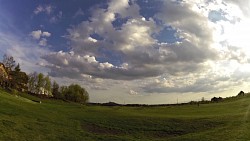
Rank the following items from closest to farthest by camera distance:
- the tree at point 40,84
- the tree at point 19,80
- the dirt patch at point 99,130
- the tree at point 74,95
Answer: the dirt patch at point 99,130 < the tree at point 19,80 < the tree at point 40,84 < the tree at point 74,95

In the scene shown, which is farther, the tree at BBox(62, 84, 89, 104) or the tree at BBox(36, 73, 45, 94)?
the tree at BBox(62, 84, 89, 104)

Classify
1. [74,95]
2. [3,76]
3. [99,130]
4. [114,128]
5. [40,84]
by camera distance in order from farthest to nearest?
[74,95], [40,84], [3,76], [114,128], [99,130]

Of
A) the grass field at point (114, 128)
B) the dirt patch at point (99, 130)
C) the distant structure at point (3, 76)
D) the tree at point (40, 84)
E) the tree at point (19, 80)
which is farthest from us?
the tree at point (40, 84)

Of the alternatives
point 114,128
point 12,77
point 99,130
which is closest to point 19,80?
point 12,77

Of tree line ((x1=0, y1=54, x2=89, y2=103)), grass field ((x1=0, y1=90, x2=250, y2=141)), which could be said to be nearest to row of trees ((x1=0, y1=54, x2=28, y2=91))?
tree line ((x1=0, y1=54, x2=89, y2=103))

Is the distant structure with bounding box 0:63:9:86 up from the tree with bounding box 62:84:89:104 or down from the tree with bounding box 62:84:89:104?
up

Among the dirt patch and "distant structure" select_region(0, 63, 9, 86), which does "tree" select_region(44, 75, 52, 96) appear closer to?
"distant structure" select_region(0, 63, 9, 86)

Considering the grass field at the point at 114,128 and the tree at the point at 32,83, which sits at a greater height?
the tree at the point at 32,83

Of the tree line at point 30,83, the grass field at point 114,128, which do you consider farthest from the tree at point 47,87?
the grass field at point 114,128

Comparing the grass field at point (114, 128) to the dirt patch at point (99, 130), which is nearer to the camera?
the grass field at point (114, 128)

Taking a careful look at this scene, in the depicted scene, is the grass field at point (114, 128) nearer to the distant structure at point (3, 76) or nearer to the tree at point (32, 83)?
the distant structure at point (3, 76)

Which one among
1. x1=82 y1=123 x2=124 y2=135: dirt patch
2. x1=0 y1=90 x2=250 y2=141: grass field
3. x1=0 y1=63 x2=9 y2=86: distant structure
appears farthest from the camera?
x1=0 y1=63 x2=9 y2=86: distant structure

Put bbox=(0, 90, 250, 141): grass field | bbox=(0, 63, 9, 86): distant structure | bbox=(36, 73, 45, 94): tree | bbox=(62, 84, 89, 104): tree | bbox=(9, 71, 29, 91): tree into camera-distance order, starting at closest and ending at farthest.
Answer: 1. bbox=(0, 90, 250, 141): grass field
2. bbox=(0, 63, 9, 86): distant structure
3. bbox=(9, 71, 29, 91): tree
4. bbox=(36, 73, 45, 94): tree
5. bbox=(62, 84, 89, 104): tree

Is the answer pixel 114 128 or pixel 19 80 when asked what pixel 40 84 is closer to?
pixel 19 80
